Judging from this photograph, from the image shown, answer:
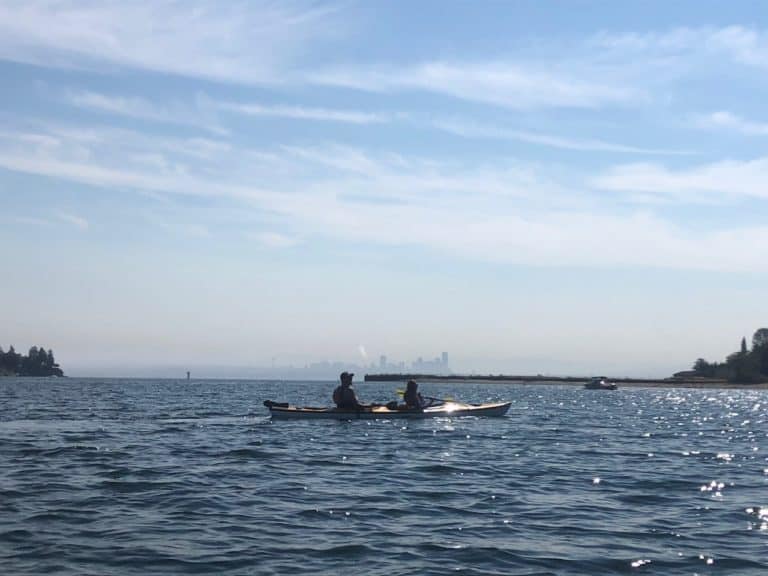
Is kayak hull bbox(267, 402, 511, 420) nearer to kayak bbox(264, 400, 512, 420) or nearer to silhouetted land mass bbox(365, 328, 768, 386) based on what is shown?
kayak bbox(264, 400, 512, 420)

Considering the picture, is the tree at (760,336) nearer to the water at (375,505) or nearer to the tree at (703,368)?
the tree at (703,368)

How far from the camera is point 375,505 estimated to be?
18.6 m

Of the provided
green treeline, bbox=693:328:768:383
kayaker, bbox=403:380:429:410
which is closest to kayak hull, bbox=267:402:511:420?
kayaker, bbox=403:380:429:410

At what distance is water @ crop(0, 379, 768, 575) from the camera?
13.9 m

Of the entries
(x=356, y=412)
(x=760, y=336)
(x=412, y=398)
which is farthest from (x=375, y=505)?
(x=760, y=336)

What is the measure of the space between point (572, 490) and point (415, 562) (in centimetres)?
836

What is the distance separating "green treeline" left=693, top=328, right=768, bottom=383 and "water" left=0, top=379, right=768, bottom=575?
14055 centimetres

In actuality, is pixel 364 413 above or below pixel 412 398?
below

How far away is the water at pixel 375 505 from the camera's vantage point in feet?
45.5

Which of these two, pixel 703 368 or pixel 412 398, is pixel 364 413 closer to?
pixel 412 398

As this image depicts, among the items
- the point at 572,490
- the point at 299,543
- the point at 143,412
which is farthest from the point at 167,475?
the point at 143,412

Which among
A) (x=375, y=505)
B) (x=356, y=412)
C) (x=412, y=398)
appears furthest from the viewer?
(x=412, y=398)

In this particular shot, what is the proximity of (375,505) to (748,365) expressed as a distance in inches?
6379

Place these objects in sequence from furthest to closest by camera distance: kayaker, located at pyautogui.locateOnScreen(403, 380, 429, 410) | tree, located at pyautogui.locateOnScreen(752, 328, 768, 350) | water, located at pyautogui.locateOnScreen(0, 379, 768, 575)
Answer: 1. tree, located at pyautogui.locateOnScreen(752, 328, 768, 350)
2. kayaker, located at pyautogui.locateOnScreen(403, 380, 429, 410)
3. water, located at pyautogui.locateOnScreen(0, 379, 768, 575)
